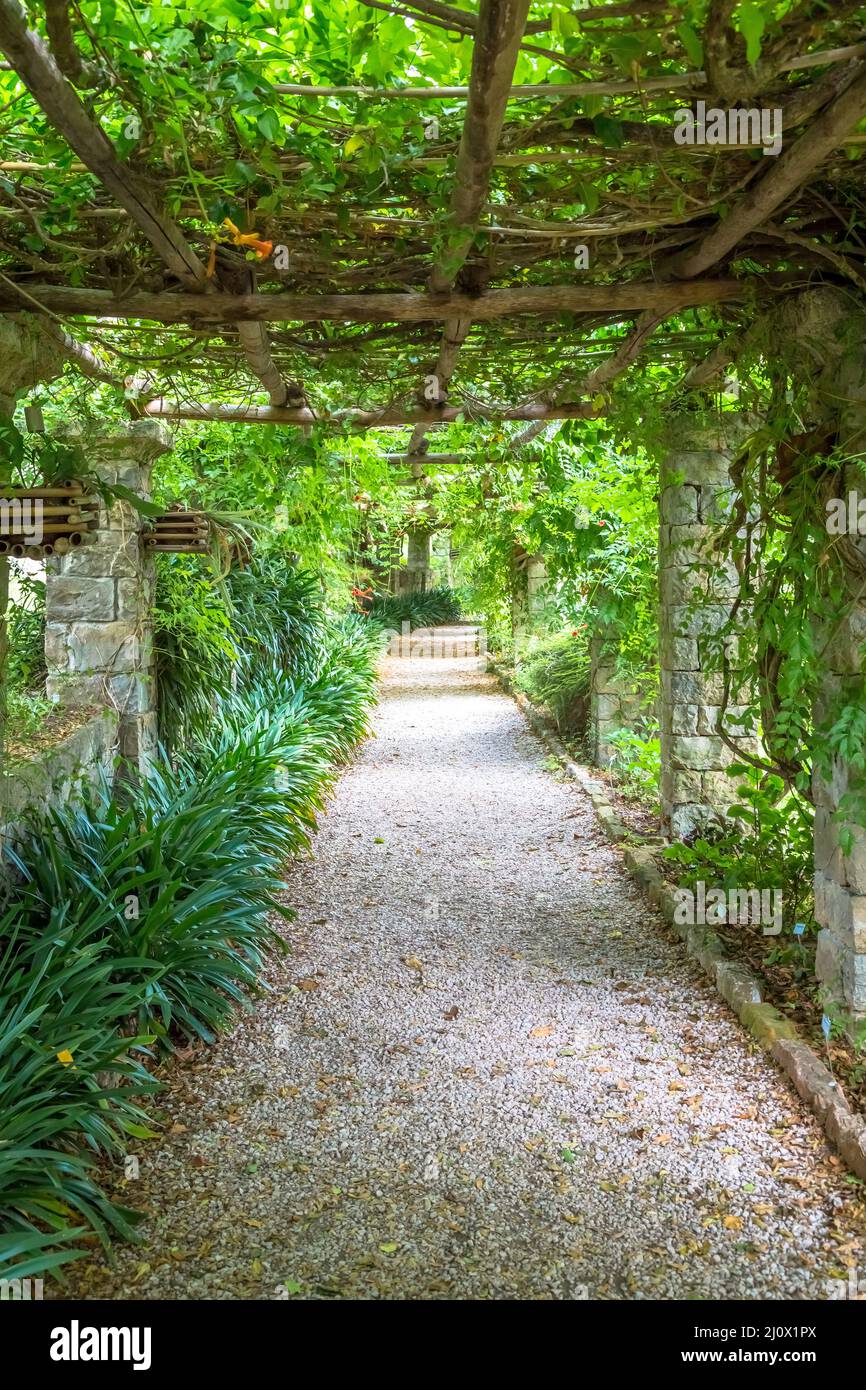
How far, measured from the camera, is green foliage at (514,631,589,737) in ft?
29.6

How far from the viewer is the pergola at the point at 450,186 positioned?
2.00 metres

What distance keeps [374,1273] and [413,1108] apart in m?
0.79

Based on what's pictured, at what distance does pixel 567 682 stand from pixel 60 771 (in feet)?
18.0

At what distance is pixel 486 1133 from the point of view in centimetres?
300

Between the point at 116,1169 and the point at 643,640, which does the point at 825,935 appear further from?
the point at 643,640

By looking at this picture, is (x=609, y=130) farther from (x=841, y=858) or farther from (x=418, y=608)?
(x=418, y=608)

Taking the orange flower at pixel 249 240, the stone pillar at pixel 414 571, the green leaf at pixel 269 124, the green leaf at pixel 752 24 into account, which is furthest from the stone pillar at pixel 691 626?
the stone pillar at pixel 414 571

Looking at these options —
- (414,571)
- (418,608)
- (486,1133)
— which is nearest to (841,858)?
(486,1133)

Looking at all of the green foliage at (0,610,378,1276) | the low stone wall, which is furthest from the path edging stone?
the low stone wall

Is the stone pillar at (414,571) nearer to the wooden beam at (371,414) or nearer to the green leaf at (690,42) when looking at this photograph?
the wooden beam at (371,414)

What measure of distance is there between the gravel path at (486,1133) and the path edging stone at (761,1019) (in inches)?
2.3

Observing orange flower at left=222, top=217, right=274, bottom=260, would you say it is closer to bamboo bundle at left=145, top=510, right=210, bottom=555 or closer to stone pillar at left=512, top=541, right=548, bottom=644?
bamboo bundle at left=145, top=510, right=210, bottom=555

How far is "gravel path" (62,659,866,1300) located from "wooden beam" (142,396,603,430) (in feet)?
7.83
